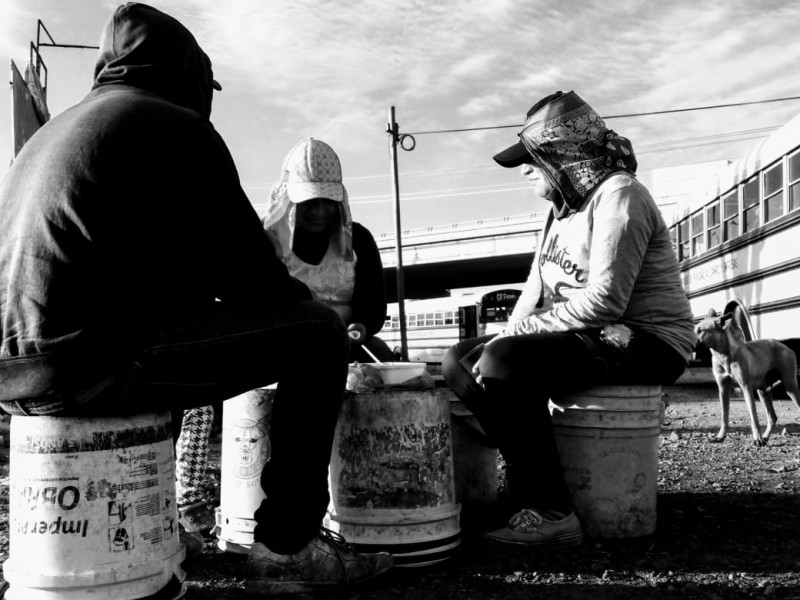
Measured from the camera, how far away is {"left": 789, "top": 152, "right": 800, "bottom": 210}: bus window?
344 inches

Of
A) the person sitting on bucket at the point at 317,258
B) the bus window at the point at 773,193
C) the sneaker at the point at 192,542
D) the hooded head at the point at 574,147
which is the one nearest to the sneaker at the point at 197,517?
the person sitting on bucket at the point at 317,258

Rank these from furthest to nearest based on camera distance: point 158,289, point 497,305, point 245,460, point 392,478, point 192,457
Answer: point 497,305, point 192,457, point 245,460, point 392,478, point 158,289

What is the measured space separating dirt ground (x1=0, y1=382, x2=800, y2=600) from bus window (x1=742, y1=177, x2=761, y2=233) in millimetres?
7032

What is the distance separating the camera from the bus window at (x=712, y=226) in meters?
11.9

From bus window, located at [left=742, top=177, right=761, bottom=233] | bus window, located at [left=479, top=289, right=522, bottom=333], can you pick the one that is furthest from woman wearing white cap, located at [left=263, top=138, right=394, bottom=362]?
bus window, located at [left=479, top=289, right=522, bottom=333]

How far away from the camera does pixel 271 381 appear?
2.26 metres

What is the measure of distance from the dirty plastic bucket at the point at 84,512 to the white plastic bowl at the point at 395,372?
997mm

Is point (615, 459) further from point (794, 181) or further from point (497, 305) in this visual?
point (497, 305)

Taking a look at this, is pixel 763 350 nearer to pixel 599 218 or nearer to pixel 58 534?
pixel 599 218

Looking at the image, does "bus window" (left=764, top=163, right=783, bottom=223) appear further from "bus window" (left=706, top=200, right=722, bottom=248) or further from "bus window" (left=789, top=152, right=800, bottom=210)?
"bus window" (left=706, top=200, right=722, bottom=248)

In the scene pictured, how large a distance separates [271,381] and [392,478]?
2.30 feet

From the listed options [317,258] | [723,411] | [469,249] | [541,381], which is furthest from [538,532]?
[469,249]

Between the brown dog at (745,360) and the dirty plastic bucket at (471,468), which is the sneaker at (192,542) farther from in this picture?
the brown dog at (745,360)

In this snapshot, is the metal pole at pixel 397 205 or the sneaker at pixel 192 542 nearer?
the sneaker at pixel 192 542
